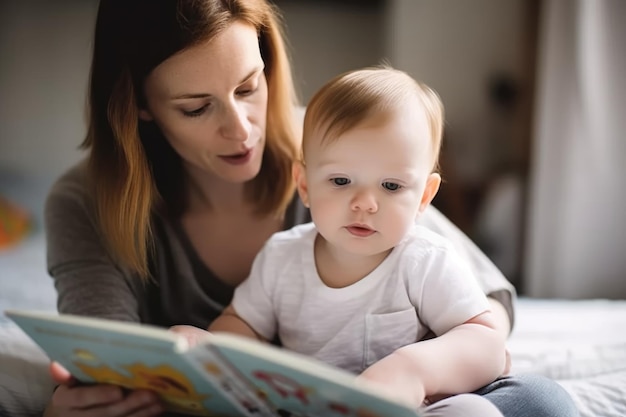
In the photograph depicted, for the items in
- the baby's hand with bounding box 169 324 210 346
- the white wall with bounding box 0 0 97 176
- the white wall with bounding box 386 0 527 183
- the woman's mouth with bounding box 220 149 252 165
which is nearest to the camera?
the baby's hand with bounding box 169 324 210 346

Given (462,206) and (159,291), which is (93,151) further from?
(462,206)

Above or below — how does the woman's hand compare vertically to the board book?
below

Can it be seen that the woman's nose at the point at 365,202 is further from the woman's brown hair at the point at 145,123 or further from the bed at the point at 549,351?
the bed at the point at 549,351

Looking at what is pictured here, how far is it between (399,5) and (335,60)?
373 millimetres

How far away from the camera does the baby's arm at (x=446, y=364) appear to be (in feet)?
2.89

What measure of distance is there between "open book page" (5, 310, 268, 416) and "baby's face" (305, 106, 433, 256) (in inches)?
10.2

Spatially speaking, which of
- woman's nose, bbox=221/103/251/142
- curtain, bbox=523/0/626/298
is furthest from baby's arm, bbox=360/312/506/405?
curtain, bbox=523/0/626/298

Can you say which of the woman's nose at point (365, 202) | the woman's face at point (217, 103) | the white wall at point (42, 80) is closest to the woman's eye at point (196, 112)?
the woman's face at point (217, 103)

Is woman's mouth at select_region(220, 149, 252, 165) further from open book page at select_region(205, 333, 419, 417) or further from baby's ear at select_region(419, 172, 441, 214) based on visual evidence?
open book page at select_region(205, 333, 419, 417)

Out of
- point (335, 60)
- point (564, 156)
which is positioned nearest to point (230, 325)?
point (564, 156)

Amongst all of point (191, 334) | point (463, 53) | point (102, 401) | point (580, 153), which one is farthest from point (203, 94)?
point (463, 53)

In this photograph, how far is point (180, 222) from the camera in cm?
129

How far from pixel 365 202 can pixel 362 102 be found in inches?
5.0

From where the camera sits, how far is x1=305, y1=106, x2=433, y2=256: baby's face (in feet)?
3.11
